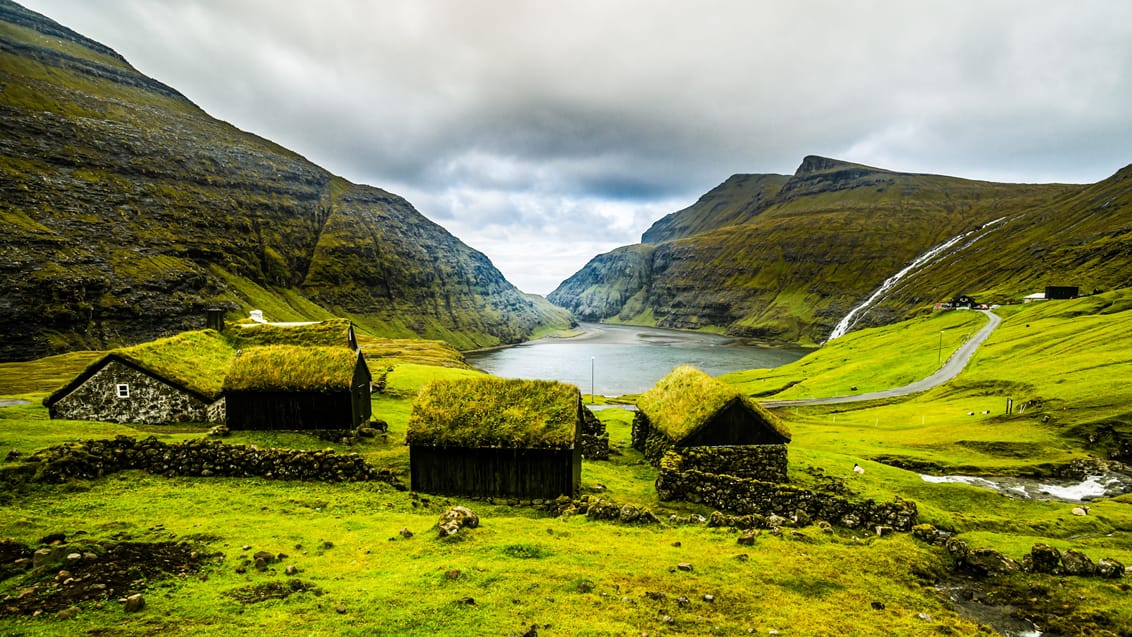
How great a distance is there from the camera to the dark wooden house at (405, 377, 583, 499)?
72.5ft

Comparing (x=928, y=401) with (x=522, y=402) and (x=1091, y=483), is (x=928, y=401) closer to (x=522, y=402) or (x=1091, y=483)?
(x=1091, y=483)

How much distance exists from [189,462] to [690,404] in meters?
25.4

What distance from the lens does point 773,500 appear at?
21.8m

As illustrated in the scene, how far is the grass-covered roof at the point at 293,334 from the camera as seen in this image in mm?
39062

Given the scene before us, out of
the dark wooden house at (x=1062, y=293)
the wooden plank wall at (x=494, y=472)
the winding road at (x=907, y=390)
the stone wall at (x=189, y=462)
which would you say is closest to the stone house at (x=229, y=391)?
the stone wall at (x=189, y=462)

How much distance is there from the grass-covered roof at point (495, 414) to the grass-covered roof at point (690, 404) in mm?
7099

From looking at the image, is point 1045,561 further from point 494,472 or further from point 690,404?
point 494,472

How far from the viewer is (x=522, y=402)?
23.8m

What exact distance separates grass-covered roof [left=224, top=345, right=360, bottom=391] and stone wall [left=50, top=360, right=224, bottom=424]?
4.21 metres

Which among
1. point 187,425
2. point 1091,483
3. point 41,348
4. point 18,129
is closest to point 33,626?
point 187,425

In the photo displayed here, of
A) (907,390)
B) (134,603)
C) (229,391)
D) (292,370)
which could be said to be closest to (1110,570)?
(134,603)

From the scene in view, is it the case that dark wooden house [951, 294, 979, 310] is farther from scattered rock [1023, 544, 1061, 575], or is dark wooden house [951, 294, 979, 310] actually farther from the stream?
scattered rock [1023, 544, 1061, 575]

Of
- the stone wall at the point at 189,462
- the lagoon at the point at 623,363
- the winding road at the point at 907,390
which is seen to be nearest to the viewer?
the stone wall at the point at 189,462

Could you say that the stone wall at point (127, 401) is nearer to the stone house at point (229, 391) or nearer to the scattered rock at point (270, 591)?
the stone house at point (229, 391)
